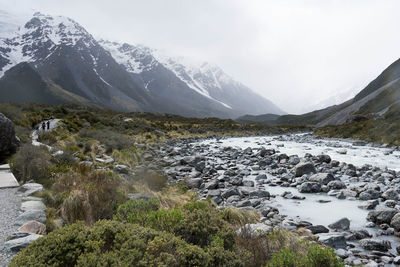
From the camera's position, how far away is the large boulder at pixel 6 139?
423 inches

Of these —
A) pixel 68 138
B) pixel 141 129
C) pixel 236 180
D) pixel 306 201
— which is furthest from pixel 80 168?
pixel 141 129

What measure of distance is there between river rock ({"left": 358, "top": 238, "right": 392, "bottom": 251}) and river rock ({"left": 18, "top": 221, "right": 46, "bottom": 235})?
21.9 ft

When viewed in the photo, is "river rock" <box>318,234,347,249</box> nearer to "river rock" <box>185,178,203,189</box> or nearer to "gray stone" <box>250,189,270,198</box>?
"gray stone" <box>250,189,270,198</box>

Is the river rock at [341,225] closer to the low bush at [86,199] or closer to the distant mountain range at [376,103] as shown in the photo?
the low bush at [86,199]

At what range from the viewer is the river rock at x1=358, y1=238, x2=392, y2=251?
16.9 feet

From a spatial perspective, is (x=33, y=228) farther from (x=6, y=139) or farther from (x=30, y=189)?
(x=6, y=139)

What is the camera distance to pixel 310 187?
9914 mm

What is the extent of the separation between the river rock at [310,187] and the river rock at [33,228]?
8958mm

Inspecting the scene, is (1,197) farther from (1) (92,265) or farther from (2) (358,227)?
(2) (358,227)

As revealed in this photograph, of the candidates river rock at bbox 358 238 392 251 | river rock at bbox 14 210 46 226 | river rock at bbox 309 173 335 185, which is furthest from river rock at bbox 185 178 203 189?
river rock at bbox 358 238 392 251

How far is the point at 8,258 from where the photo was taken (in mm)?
3561

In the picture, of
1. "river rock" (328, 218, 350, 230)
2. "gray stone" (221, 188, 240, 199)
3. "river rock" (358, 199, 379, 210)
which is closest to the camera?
"river rock" (328, 218, 350, 230)

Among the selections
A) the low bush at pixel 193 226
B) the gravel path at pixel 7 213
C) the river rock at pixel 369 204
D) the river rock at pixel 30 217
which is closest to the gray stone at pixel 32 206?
the gravel path at pixel 7 213

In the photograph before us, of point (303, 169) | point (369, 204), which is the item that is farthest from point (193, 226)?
point (303, 169)
